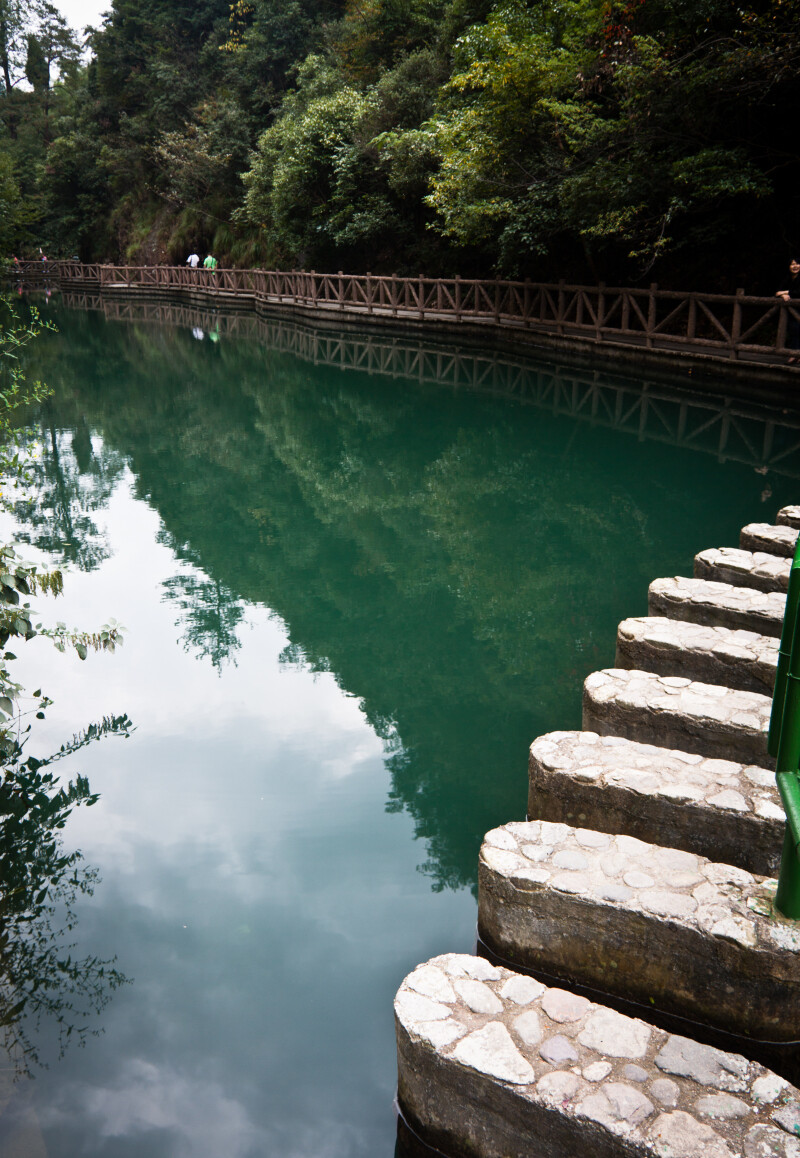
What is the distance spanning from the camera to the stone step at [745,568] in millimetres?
5133

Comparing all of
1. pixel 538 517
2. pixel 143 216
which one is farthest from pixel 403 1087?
pixel 143 216

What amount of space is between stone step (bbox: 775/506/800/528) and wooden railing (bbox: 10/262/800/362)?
7.78m

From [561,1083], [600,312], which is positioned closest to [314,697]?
[561,1083]

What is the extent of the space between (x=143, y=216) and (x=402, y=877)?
161 feet

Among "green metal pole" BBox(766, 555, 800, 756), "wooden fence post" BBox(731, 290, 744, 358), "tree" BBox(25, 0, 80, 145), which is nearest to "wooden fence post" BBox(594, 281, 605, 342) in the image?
"wooden fence post" BBox(731, 290, 744, 358)

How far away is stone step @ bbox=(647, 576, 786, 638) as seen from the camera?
465cm

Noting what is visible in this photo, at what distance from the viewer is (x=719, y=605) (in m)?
4.76

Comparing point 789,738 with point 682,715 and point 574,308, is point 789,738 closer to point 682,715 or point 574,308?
point 682,715

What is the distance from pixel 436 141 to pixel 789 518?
17.2 metres

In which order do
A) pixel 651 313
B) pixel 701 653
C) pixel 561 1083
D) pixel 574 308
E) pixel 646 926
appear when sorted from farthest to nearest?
pixel 574 308
pixel 651 313
pixel 701 653
pixel 646 926
pixel 561 1083

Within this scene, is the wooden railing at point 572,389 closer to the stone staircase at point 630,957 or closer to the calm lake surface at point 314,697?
the calm lake surface at point 314,697

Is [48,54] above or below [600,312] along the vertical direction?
above

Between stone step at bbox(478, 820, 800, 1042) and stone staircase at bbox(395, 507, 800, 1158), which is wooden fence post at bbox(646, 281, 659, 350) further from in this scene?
stone step at bbox(478, 820, 800, 1042)

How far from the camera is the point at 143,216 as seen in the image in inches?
1811
